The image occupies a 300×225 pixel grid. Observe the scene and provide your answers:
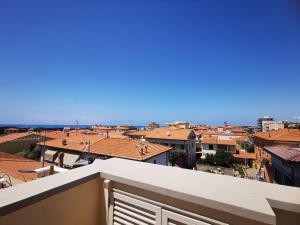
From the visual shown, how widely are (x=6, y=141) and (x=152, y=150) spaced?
20985 mm

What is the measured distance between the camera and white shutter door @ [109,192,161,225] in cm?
160

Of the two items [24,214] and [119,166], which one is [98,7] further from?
[24,214]

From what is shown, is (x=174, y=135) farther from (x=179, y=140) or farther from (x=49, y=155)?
(x=49, y=155)

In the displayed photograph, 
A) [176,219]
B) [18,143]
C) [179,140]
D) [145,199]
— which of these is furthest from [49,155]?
[176,219]

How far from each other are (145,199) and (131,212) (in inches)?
9.6

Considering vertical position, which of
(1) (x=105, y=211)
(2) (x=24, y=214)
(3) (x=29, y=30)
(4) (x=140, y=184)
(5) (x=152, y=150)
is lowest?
(5) (x=152, y=150)

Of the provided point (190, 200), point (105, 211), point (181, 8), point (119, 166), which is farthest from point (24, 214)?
point (181, 8)

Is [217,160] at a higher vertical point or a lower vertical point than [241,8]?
lower

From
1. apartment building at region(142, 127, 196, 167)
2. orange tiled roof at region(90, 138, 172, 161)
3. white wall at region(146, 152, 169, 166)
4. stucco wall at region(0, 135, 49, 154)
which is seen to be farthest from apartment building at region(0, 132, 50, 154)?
apartment building at region(142, 127, 196, 167)

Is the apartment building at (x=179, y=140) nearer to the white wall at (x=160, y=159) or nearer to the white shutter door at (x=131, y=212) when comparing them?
the white wall at (x=160, y=159)

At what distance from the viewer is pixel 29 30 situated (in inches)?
316

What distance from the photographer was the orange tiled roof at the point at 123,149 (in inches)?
677

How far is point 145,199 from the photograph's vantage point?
5.46 ft

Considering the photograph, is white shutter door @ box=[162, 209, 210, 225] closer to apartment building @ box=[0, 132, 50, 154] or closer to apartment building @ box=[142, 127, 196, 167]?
apartment building @ box=[0, 132, 50, 154]
